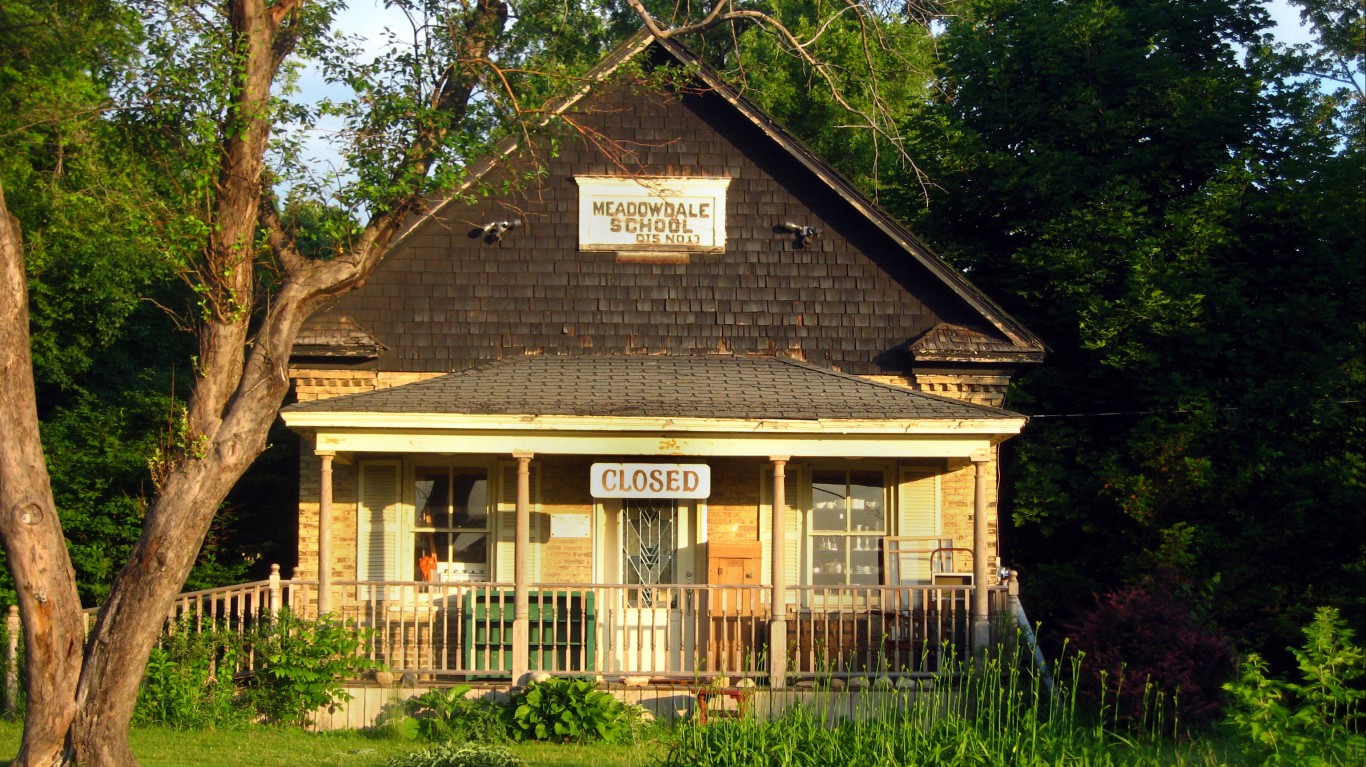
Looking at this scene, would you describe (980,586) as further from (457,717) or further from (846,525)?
(457,717)

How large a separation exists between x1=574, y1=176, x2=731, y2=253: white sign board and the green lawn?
5817 mm

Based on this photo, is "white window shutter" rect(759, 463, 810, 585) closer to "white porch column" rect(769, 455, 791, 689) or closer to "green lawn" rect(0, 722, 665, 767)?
"white porch column" rect(769, 455, 791, 689)

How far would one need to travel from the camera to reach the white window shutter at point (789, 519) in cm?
1497

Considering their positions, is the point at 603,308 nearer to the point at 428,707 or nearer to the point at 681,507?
the point at 681,507

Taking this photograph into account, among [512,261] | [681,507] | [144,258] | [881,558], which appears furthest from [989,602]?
[144,258]

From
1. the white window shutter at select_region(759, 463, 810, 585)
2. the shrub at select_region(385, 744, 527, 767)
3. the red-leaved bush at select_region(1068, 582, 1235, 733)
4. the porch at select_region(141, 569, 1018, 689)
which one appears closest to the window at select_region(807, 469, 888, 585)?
the white window shutter at select_region(759, 463, 810, 585)

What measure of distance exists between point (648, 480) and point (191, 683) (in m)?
4.46

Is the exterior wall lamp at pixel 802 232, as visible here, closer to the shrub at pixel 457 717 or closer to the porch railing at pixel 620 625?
the porch railing at pixel 620 625

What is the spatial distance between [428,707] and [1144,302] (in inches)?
394

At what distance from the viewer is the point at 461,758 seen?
372 inches

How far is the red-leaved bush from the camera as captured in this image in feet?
38.1

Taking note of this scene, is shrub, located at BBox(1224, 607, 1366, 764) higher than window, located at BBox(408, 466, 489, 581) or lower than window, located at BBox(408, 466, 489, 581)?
lower

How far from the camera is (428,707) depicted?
12.3 meters

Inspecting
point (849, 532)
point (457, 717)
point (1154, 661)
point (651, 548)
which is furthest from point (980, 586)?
point (457, 717)
